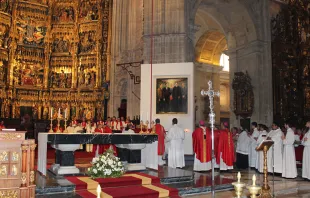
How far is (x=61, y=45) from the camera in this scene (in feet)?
75.3

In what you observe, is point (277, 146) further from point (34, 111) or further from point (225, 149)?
point (34, 111)

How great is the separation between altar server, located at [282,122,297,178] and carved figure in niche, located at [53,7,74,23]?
55.0 ft

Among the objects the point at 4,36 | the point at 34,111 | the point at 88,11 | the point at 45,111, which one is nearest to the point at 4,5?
the point at 4,36

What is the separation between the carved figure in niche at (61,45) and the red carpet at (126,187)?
15.9 m

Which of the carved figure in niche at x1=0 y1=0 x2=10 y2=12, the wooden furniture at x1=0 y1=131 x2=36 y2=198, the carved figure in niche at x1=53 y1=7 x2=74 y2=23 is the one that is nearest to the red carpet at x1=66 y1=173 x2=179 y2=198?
the wooden furniture at x1=0 y1=131 x2=36 y2=198

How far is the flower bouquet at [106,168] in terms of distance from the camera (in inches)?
333

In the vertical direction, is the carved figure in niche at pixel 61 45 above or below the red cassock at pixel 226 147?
above

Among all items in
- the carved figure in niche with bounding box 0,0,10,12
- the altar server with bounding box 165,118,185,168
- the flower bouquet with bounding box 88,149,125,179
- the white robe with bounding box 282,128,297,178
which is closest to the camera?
the flower bouquet with bounding box 88,149,125,179

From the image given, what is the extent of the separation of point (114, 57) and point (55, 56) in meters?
4.45

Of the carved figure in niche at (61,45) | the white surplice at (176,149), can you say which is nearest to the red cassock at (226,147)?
the white surplice at (176,149)

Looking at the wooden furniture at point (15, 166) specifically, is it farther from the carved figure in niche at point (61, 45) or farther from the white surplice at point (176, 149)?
the carved figure in niche at point (61, 45)

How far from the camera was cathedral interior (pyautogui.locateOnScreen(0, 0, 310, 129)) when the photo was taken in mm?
19516

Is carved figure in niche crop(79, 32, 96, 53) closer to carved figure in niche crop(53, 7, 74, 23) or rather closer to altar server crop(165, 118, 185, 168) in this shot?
carved figure in niche crop(53, 7, 74, 23)

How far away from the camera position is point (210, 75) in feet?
87.9
